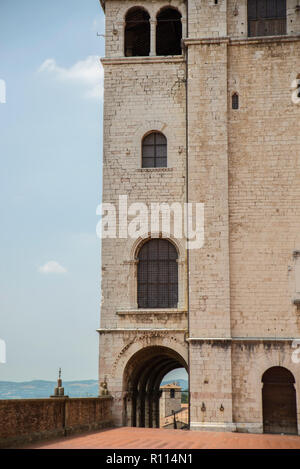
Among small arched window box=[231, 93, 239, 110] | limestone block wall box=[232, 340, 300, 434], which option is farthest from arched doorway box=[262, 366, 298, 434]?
small arched window box=[231, 93, 239, 110]

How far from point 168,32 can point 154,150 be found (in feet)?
24.4

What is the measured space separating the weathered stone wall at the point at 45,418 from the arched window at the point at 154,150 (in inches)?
364

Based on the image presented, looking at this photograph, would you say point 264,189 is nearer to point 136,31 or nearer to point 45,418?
point 136,31

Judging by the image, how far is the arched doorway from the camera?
901 inches

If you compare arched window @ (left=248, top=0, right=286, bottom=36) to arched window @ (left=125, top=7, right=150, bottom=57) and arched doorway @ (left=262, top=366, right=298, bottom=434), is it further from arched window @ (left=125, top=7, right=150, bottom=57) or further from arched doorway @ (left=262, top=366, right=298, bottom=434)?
arched doorway @ (left=262, top=366, right=298, bottom=434)

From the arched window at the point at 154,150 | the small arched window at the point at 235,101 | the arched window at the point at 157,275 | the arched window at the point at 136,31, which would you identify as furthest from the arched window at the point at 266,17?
the arched window at the point at 157,275

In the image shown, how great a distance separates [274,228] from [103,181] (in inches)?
271

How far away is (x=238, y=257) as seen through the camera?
Answer: 23.9 metres

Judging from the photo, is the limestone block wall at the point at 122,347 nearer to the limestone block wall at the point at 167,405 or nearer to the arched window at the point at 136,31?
the arched window at the point at 136,31

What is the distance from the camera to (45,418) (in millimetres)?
17594

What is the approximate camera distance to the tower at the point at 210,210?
23.1 meters

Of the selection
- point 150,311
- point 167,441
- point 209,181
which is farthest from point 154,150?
point 167,441

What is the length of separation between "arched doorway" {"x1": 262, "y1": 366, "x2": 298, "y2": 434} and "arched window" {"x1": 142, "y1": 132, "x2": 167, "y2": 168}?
9007 mm

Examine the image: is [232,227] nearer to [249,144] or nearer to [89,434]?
[249,144]
